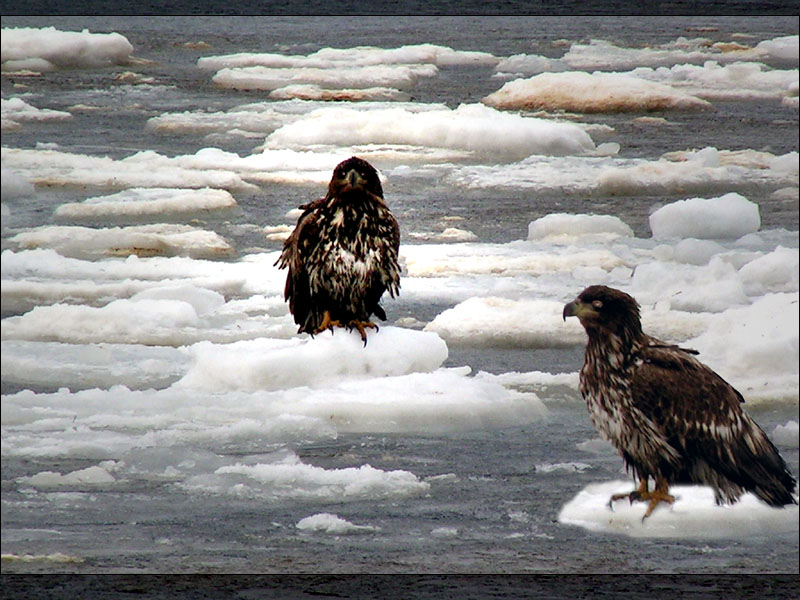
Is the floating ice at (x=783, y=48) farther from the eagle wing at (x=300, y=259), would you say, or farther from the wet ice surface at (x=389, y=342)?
the eagle wing at (x=300, y=259)

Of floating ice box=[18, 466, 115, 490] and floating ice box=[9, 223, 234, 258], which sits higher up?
floating ice box=[9, 223, 234, 258]

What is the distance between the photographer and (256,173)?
330 centimetres

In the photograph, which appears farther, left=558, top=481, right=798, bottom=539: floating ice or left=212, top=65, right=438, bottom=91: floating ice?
left=212, top=65, right=438, bottom=91: floating ice

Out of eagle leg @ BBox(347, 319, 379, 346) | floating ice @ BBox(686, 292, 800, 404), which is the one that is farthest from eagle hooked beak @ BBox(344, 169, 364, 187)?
floating ice @ BBox(686, 292, 800, 404)

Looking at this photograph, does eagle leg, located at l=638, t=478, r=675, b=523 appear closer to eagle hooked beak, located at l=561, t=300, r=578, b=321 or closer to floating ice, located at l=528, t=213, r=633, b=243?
eagle hooked beak, located at l=561, t=300, r=578, b=321

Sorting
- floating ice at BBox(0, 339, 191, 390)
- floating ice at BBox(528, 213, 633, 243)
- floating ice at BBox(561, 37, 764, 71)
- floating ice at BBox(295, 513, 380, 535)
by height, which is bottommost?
floating ice at BBox(295, 513, 380, 535)

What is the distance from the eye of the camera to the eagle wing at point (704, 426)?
3137 millimetres

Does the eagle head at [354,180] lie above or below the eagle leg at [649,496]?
above

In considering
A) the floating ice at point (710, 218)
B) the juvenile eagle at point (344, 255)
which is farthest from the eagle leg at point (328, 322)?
the floating ice at point (710, 218)

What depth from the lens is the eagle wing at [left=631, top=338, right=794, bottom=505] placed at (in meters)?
3.14

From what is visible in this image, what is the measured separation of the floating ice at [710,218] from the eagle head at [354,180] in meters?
0.78

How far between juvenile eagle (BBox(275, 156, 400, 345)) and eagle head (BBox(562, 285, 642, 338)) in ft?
1.66

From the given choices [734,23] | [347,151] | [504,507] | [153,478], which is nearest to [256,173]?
[347,151]

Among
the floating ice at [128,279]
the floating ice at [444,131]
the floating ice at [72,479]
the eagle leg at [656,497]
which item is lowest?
the eagle leg at [656,497]
